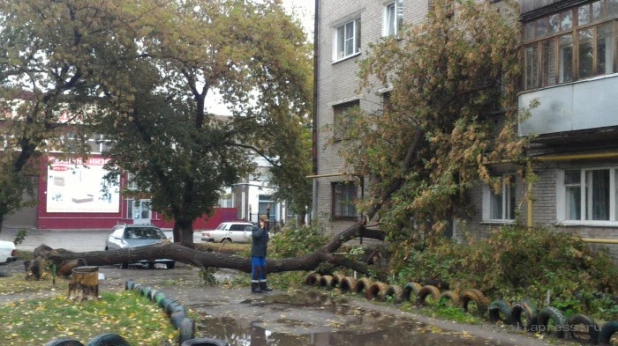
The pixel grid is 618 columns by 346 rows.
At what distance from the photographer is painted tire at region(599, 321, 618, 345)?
30.9 ft

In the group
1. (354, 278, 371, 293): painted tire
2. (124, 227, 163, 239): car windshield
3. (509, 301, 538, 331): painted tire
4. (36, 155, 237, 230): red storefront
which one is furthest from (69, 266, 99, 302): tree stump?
(36, 155, 237, 230): red storefront

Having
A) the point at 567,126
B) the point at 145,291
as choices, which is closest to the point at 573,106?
the point at 567,126

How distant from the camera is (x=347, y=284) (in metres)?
15.3

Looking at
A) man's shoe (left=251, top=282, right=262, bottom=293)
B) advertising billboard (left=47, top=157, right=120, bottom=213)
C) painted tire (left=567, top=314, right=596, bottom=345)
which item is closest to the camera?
painted tire (left=567, top=314, right=596, bottom=345)

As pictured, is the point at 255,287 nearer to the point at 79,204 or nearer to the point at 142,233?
the point at 142,233

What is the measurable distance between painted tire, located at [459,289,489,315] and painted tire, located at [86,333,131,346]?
6444mm

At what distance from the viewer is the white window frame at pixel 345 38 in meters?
22.8

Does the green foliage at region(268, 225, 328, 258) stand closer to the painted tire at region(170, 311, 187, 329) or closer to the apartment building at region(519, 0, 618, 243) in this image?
the apartment building at region(519, 0, 618, 243)

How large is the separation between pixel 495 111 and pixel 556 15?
273cm

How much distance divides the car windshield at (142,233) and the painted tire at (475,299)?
16312mm

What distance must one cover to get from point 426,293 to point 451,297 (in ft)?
2.15

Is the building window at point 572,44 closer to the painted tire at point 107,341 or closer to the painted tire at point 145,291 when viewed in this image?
the painted tire at point 145,291

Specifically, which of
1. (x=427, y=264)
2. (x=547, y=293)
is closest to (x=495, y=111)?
(x=427, y=264)

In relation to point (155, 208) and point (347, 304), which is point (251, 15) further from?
point (347, 304)
